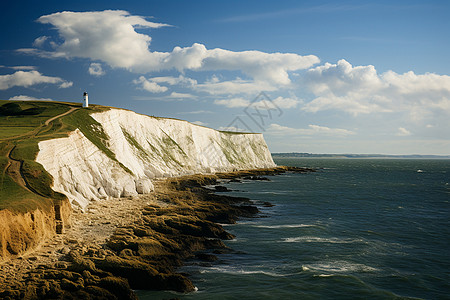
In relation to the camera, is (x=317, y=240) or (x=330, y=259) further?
(x=317, y=240)

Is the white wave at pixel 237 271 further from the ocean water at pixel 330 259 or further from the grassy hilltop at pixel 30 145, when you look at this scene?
the grassy hilltop at pixel 30 145

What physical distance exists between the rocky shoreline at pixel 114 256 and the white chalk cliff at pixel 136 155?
543cm

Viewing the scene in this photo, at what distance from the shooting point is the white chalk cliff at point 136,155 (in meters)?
34.5

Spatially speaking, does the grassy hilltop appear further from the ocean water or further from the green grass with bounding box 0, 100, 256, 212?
the ocean water

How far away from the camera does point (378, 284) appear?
61.0 feet

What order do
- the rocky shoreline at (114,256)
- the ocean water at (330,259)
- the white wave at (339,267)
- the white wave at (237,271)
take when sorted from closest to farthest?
the rocky shoreline at (114,256), the ocean water at (330,259), the white wave at (237,271), the white wave at (339,267)

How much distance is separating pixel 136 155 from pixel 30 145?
30.0 meters

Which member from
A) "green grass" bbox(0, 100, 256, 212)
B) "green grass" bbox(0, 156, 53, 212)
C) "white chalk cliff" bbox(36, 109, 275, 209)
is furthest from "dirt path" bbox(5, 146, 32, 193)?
"white chalk cliff" bbox(36, 109, 275, 209)

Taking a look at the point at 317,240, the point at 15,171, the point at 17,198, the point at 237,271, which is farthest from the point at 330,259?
the point at 15,171

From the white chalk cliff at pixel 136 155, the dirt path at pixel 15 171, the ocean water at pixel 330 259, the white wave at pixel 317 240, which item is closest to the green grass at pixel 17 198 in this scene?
the dirt path at pixel 15 171

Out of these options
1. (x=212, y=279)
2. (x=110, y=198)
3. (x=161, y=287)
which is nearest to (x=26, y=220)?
(x=161, y=287)

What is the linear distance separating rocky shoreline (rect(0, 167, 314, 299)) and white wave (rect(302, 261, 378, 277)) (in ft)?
21.0

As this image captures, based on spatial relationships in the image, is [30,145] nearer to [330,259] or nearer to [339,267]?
[330,259]

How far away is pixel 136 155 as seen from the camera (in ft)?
208
